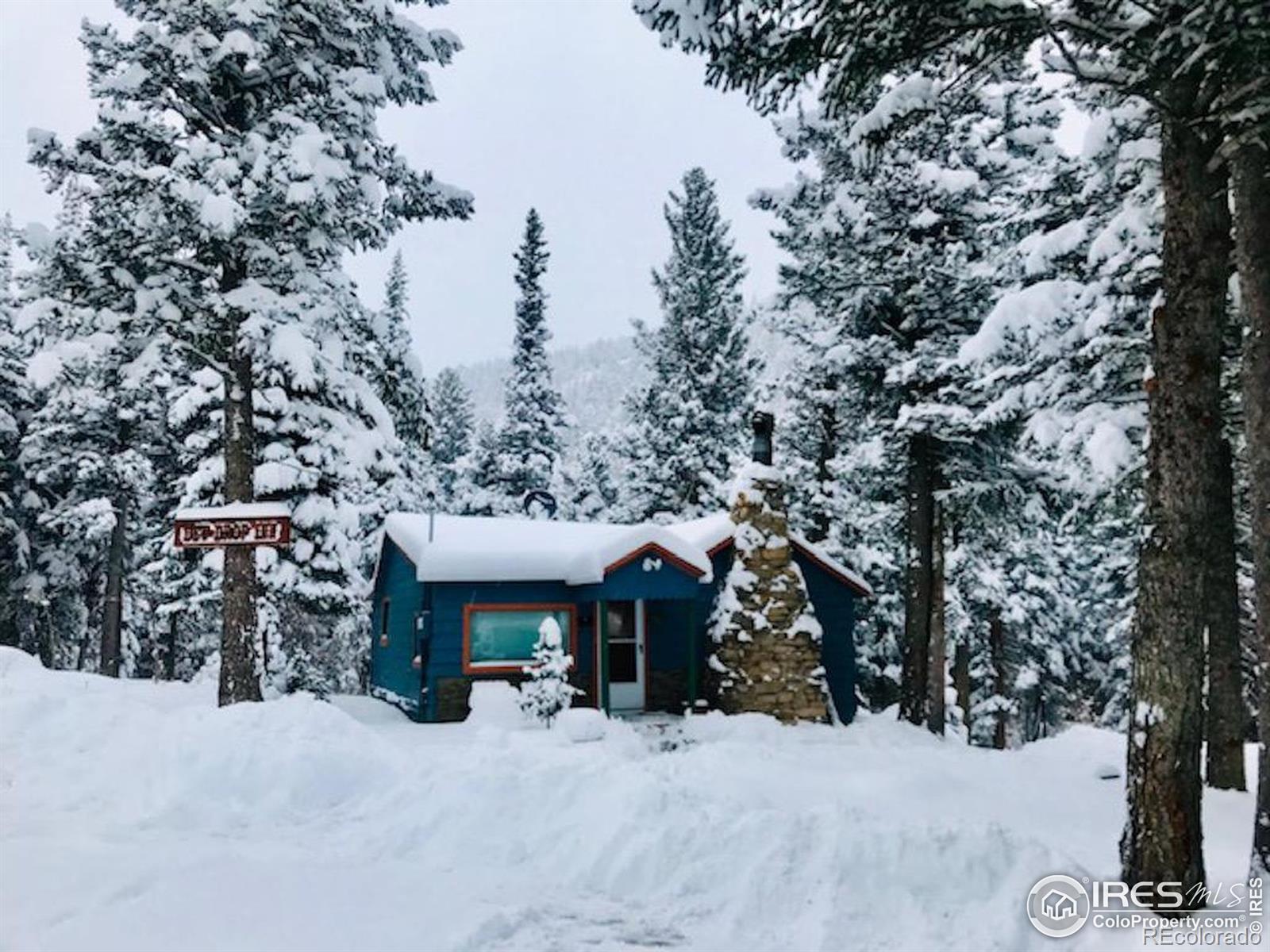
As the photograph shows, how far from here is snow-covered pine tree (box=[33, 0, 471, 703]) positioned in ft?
36.5

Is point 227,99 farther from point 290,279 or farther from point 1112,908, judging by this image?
point 1112,908

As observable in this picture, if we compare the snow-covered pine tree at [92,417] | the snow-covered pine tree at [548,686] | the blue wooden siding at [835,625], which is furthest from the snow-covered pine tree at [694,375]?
the snow-covered pine tree at [92,417]

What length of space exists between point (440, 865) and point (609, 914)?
4.86 ft

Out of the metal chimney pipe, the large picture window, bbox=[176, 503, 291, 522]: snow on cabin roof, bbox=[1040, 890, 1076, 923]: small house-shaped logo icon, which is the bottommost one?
bbox=[1040, 890, 1076, 923]: small house-shaped logo icon

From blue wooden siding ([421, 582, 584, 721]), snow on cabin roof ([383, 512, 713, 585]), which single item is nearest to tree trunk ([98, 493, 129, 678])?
snow on cabin roof ([383, 512, 713, 585])

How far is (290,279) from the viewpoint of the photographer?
12.4 metres

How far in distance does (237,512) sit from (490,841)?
21.6ft

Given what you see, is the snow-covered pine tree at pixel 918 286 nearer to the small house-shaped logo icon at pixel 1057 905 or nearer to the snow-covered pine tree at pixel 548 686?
the snow-covered pine tree at pixel 548 686

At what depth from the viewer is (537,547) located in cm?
1809

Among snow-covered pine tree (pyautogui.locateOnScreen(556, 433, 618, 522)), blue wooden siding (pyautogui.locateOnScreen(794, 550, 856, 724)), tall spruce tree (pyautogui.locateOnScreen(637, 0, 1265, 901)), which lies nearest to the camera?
tall spruce tree (pyautogui.locateOnScreen(637, 0, 1265, 901))

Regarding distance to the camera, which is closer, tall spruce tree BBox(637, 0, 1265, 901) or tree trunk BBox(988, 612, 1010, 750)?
tall spruce tree BBox(637, 0, 1265, 901)

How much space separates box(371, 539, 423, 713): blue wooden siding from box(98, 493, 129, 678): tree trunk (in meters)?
7.40

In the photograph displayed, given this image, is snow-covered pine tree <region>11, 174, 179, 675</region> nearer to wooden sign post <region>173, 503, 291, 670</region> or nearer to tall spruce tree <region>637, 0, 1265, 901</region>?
wooden sign post <region>173, 503, 291, 670</region>

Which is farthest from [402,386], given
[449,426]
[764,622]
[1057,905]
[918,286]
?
[449,426]
